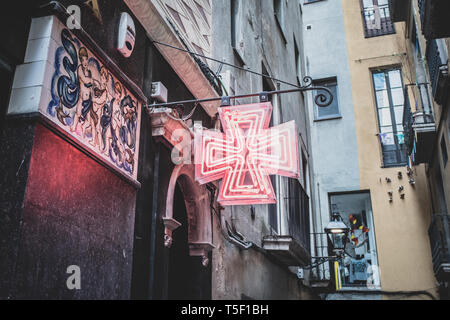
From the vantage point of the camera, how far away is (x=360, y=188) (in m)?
19.7

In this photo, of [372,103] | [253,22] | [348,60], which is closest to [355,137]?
[372,103]

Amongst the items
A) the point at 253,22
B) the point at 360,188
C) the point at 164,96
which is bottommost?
the point at 164,96

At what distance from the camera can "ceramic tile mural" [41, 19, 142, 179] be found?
4090 millimetres

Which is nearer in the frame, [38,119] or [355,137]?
[38,119]

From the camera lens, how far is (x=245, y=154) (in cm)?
672

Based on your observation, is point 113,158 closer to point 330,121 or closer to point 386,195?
point 386,195

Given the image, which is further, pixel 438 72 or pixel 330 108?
pixel 330 108

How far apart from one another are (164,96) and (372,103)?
16.2 metres

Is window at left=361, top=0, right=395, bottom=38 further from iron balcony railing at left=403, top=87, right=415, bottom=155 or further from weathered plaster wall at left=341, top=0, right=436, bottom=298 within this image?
iron balcony railing at left=403, top=87, right=415, bottom=155

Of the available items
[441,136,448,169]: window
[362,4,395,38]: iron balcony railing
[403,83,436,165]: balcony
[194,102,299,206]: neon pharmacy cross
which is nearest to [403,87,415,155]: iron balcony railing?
[403,83,436,165]: balcony

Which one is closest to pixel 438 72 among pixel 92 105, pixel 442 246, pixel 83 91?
pixel 442 246

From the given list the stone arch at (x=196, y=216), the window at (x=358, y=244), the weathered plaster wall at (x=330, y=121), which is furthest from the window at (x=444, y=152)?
the weathered plaster wall at (x=330, y=121)

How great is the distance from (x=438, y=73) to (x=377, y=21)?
12.7m

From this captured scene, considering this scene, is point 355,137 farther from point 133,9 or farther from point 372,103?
point 133,9
